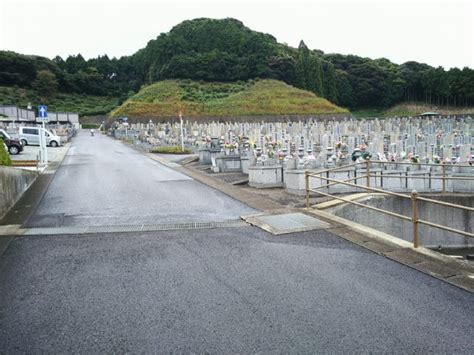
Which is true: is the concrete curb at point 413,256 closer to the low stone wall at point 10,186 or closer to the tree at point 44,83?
the low stone wall at point 10,186

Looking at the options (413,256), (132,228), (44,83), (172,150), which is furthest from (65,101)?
(413,256)

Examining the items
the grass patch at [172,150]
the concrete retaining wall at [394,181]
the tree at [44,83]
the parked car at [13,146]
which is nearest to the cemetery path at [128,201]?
the concrete retaining wall at [394,181]

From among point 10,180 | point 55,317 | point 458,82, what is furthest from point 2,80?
point 55,317

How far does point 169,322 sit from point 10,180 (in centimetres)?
743

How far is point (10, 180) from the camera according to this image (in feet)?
31.6

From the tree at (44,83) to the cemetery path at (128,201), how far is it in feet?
296

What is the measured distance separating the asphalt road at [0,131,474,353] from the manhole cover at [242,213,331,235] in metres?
0.38

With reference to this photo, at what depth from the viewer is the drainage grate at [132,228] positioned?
7.39m

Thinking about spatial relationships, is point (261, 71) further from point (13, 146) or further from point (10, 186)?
point (10, 186)

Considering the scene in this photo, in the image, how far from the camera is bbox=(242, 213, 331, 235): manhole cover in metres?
7.30

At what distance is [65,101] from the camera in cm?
9856

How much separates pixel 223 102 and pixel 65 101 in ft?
160

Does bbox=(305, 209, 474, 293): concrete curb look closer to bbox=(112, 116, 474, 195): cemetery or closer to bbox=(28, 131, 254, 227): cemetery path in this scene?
bbox=(28, 131, 254, 227): cemetery path

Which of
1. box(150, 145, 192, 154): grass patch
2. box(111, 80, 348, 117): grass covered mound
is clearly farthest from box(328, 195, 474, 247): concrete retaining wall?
box(111, 80, 348, 117): grass covered mound
